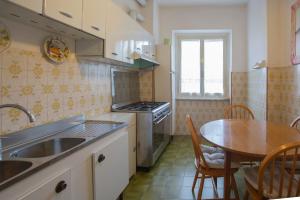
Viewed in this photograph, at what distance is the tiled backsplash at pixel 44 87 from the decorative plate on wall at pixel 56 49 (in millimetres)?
54

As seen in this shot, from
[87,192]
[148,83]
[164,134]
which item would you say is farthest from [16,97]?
[148,83]

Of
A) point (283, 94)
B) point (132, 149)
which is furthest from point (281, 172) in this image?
point (283, 94)

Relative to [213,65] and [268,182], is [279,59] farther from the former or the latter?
[268,182]

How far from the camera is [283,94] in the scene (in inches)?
144

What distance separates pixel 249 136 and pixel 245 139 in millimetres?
126

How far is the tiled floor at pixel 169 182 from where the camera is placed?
Result: 257 cm

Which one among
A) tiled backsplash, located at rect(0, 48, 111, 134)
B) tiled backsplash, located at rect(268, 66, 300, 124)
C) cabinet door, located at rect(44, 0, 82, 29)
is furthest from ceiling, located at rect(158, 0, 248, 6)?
cabinet door, located at rect(44, 0, 82, 29)

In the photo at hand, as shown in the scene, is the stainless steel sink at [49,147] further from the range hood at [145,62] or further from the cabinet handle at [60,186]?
the range hood at [145,62]

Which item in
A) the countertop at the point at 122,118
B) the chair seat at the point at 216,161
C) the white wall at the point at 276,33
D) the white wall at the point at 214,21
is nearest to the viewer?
the chair seat at the point at 216,161

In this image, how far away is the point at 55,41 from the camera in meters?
2.13

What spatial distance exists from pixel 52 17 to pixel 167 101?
307 cm

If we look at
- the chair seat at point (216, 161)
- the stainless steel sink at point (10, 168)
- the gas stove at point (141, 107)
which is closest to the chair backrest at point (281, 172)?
the chair seat at point (216, 161)

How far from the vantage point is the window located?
5301 millimetres

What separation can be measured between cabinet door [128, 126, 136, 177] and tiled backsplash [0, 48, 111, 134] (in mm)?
449
